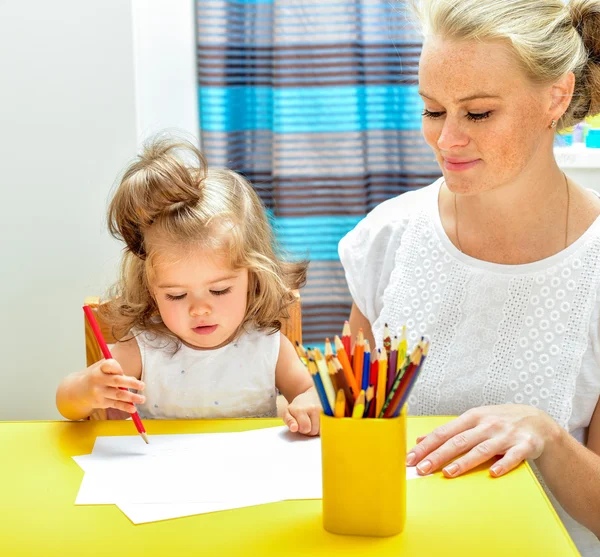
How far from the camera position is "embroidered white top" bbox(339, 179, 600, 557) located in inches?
45.4

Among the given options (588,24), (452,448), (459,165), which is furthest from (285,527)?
(588,24)

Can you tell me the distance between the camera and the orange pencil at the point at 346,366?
721 millimetres

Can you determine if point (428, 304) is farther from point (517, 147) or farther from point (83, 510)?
point (83, 510)

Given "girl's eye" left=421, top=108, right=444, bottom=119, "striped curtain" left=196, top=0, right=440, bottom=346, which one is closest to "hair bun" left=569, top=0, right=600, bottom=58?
"girl's eye" left=421, top=108, right=444, bottom=119

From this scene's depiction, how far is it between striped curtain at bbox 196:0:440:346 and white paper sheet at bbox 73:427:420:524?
1429 mm

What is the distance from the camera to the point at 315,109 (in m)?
2.34

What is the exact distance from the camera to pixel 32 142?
194 centimetres

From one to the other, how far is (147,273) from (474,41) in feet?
1.80

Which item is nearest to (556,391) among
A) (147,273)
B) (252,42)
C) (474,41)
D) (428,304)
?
(428,304)

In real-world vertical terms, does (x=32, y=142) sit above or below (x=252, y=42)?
below

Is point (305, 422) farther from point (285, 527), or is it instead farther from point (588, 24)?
point (588, 24)

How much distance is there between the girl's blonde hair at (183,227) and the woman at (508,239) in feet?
0.60

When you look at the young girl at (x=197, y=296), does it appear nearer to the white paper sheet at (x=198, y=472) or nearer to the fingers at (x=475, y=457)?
the white paper sheet at (x=198, y=472)

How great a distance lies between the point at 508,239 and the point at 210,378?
0.49m
